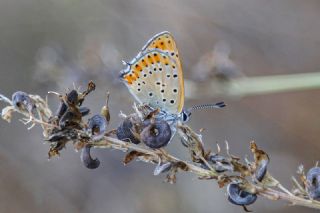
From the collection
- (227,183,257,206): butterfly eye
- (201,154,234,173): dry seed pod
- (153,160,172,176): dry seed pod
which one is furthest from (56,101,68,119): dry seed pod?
(227,183,257,206): butterfly eye

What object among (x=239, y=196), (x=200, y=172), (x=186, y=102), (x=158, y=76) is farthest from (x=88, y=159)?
(x=186, y=102)

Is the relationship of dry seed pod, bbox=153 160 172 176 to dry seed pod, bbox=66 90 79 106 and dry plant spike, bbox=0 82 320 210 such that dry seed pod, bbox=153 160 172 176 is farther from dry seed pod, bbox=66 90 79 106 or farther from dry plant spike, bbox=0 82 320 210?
dry seed pod, bbox=66 90 79 106

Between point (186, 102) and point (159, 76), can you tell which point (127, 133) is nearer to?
point (159, 76)

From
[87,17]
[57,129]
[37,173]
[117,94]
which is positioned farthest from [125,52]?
[57,129]

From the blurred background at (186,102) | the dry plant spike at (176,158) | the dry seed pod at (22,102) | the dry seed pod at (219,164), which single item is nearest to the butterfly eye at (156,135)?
the dry plant spike at (176,158)

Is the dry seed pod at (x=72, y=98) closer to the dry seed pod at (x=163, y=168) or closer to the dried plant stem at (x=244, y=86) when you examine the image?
the dry seed pod at (x=163, y=168)

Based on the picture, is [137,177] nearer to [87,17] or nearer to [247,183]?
[87,17]
